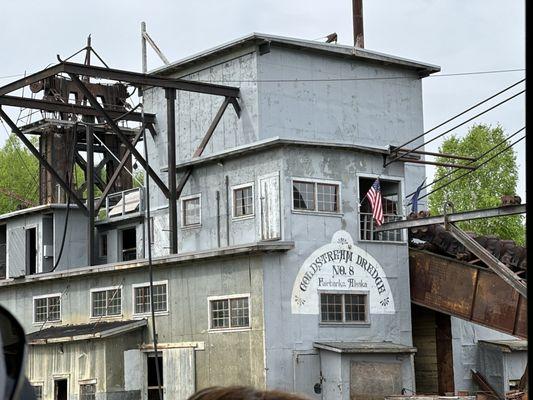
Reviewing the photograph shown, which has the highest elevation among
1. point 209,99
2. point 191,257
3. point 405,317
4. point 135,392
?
point 209,99

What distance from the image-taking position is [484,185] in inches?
2534

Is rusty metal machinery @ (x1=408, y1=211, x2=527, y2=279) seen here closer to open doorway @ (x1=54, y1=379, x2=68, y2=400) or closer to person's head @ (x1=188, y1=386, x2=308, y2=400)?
open doorway @ (x1=54, y1=379, x2=68, y2=400)

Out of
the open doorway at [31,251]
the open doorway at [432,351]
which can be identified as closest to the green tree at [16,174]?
the open doorway at [31,251]

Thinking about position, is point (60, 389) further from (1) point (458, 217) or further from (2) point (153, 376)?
(1) point (458, 217)

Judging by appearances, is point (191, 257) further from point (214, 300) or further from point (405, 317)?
point (405, 317)

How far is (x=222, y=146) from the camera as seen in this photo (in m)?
37.0

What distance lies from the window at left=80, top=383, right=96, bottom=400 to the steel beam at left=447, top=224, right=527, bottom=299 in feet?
40.1

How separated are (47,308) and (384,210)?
13.3 metres

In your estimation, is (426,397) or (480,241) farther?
(480,241)

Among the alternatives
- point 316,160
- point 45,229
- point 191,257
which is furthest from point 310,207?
point 45,229

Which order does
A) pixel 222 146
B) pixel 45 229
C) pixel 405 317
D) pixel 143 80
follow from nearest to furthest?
pixel 405 317, pixel 143 80, pixel 222 146, pixel 45 229

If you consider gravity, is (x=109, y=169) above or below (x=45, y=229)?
above

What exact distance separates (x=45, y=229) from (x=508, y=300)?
19245 millimetres

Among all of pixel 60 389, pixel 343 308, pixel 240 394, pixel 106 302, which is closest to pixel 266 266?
pixel 343 308
